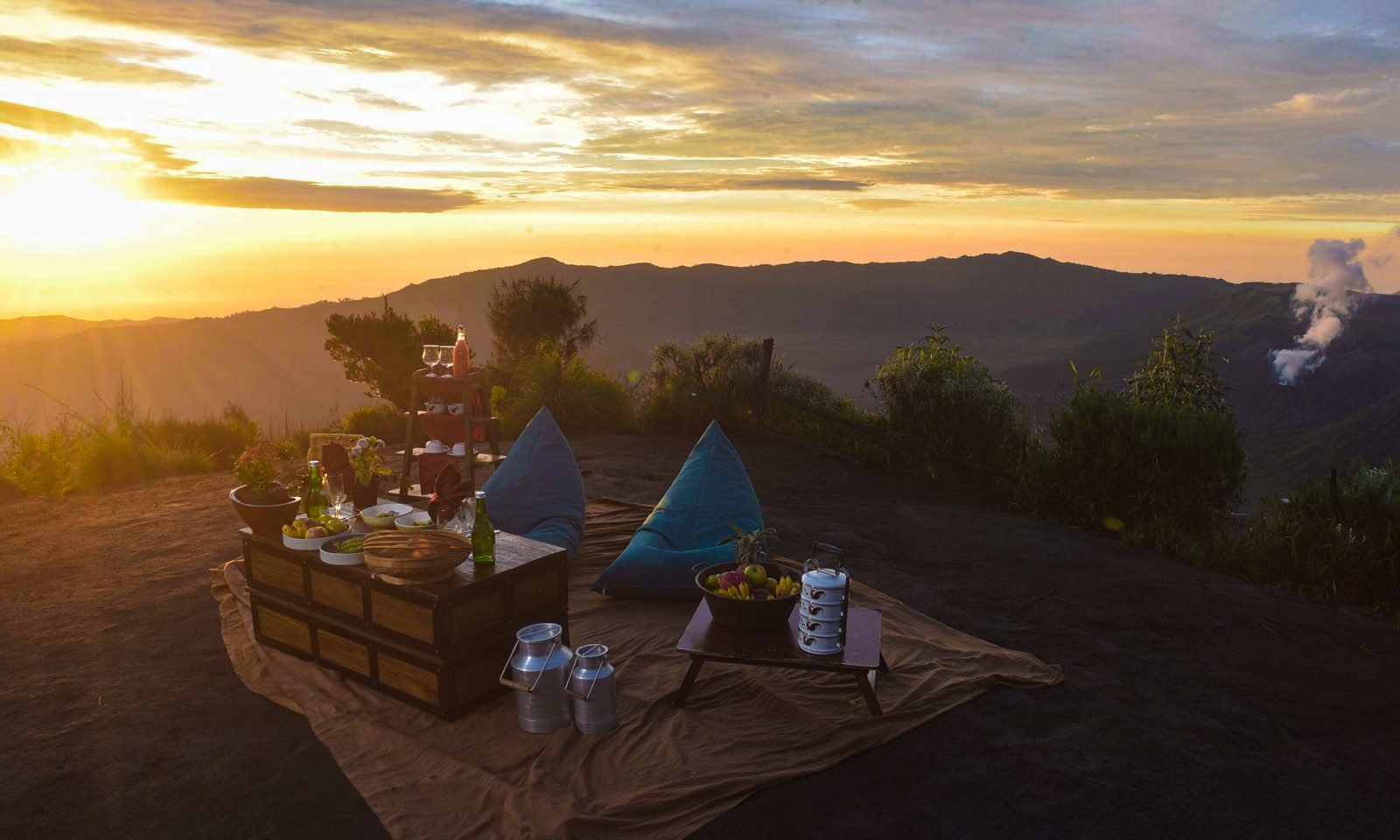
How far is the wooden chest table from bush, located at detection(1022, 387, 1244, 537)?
5.92 metres

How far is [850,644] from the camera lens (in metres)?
3.99

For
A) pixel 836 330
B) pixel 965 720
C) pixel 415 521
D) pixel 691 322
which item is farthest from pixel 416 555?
pixel 836 330

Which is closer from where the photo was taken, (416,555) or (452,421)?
(416,555)

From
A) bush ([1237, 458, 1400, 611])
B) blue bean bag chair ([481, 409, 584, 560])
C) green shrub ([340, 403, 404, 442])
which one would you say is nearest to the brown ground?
bush ([1237, 458, 1400, 611])

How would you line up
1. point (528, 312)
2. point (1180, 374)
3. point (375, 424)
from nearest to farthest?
point (1180, 374), point (375, 424), point (528, 312)

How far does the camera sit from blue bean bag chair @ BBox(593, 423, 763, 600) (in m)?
5.45

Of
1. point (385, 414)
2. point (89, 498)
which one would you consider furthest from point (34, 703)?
point (385, 414)

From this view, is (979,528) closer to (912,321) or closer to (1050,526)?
(1050,526)

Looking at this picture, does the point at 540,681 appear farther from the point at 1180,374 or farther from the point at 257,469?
the point at 1180,374

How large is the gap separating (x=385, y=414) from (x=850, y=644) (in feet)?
36.9

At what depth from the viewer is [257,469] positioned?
4609mm

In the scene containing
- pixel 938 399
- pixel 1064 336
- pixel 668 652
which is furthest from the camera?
pixel 1064 336

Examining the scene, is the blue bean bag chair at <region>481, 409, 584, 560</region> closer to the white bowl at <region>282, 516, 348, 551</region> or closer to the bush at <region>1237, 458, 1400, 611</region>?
the white bowl at <region>282, 516, 348, 551</region>

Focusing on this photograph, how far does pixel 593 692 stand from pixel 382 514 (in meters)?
1.47
